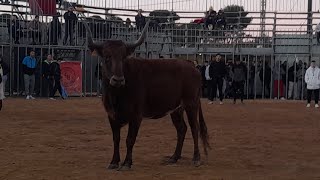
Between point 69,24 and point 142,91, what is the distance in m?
20.5

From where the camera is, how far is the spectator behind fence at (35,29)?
28703 millimetres

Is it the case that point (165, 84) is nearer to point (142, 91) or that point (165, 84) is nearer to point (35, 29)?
point (142, 91)

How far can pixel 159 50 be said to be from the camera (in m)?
34.6

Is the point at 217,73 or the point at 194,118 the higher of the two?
the point at 217,73

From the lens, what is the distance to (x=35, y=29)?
28.8m

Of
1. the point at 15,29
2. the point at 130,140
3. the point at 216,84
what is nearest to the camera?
the point at 130,140

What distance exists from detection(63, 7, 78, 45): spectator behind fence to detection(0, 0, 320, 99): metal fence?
0.07 meters

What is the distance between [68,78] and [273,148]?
60.8 ft

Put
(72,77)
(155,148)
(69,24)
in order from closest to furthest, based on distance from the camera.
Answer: (155,148) → (72,77) → (69,24)

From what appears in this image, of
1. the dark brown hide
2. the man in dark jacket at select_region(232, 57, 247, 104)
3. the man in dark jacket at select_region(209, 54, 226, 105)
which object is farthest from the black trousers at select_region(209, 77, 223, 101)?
the dark brown hide

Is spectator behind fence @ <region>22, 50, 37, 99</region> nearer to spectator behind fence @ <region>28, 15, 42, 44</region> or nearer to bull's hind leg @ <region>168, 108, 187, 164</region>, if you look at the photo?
spectator behind fence @ <region>28, 15, 42, 44</region>

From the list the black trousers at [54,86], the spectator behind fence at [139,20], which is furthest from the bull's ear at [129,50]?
the spectator behind fence at [139,20]

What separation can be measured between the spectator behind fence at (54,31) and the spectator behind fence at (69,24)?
336 mm

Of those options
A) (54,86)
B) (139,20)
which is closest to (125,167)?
(54,86)
